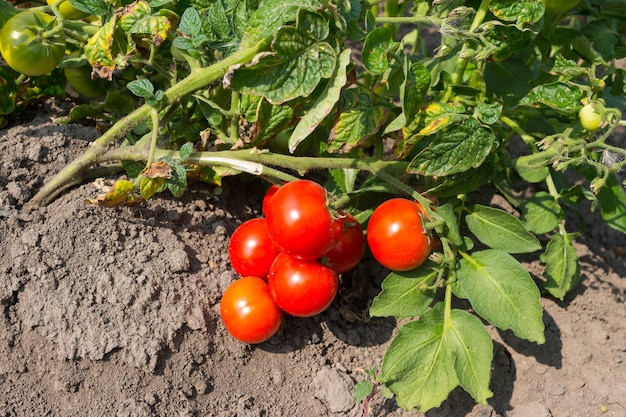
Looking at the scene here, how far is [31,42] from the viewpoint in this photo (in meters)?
1.79

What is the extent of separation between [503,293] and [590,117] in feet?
1.77

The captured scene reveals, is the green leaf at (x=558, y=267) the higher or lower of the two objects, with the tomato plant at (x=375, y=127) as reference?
lower

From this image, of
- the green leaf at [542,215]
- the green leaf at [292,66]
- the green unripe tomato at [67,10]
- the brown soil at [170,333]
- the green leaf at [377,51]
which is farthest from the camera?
the green leaf at [542,215]

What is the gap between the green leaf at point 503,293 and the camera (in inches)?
68.7

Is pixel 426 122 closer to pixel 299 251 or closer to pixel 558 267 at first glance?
pixel 299 251

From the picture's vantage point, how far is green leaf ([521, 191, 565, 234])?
6.77 feet

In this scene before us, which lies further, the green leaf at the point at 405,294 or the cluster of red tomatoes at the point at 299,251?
the green leaf at the point at 405,294

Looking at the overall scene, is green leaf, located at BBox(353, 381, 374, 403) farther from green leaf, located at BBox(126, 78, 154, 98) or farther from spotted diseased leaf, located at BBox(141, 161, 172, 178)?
green leaf, located at BBox(126, 78, 154, 98)

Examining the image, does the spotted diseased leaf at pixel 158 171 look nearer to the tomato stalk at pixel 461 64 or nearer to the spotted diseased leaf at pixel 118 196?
the spotted diseased leaf at pixel 118 196

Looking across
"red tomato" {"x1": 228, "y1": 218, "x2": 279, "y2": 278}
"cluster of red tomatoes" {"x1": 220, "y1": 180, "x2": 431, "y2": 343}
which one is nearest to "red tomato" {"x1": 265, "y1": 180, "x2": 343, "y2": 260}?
"cluster of red tomatoes" {"x1": 220, "y1": 180, "x2": 431, "y2": 343}

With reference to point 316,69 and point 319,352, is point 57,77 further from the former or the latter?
point 319,352

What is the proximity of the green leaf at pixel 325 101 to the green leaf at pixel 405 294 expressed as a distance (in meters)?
0.53

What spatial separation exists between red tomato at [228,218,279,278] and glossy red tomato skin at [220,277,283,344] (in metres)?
0.04

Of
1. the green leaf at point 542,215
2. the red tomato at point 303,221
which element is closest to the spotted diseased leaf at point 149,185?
the red tomato at point 303,221
